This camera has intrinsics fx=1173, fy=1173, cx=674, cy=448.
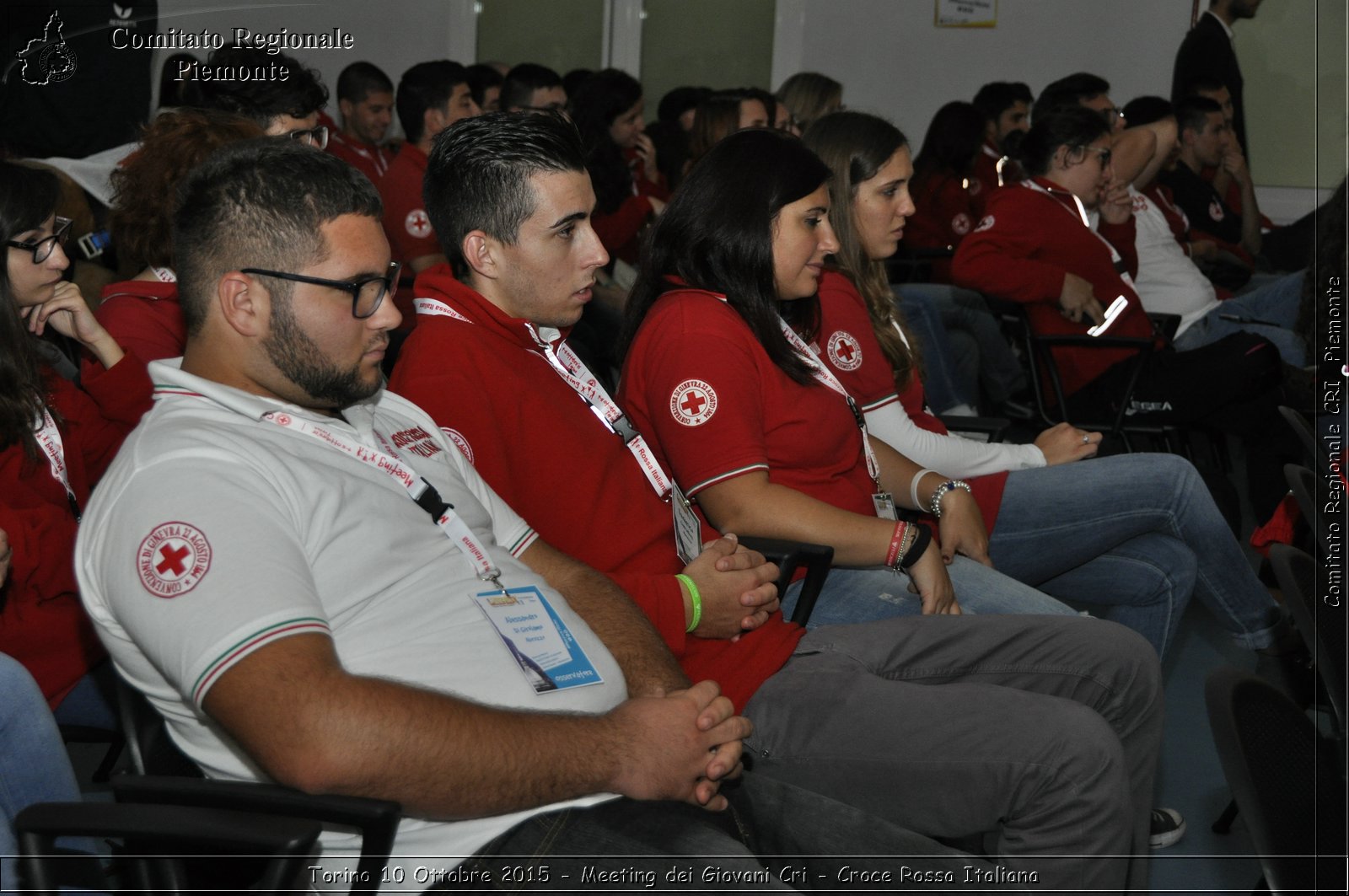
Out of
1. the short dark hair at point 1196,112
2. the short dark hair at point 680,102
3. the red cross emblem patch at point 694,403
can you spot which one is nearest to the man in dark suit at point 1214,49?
the short dark hair at point 1196,112

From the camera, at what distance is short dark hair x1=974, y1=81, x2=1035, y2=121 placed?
6.64m

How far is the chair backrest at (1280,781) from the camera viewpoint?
98 cm

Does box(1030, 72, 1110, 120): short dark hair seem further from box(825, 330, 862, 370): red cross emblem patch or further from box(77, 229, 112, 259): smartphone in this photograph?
box(77, 229, 112, 259): smartphone

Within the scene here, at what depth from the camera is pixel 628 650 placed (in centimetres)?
153

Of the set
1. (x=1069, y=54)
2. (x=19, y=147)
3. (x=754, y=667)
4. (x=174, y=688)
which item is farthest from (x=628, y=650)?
(x=1069, y=54)

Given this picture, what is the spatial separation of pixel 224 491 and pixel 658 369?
0.93m

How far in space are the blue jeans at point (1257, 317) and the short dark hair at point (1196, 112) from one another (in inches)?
72.3

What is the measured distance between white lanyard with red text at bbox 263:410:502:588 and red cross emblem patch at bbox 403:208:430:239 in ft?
9.24

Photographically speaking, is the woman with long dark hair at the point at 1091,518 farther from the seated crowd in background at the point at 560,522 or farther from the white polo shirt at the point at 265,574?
the white polo shirt at the point at 265,574

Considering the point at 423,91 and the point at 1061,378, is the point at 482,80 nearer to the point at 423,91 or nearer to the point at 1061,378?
the point at 423,91

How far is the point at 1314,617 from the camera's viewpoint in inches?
51.6

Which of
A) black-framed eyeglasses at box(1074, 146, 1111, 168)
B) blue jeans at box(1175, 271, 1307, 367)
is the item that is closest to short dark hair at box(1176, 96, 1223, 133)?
blue jeans at box(1175, 271, 1307, 367)

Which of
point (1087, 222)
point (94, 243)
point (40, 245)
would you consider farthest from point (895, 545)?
point (1087, 222)

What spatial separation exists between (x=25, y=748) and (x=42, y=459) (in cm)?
59
